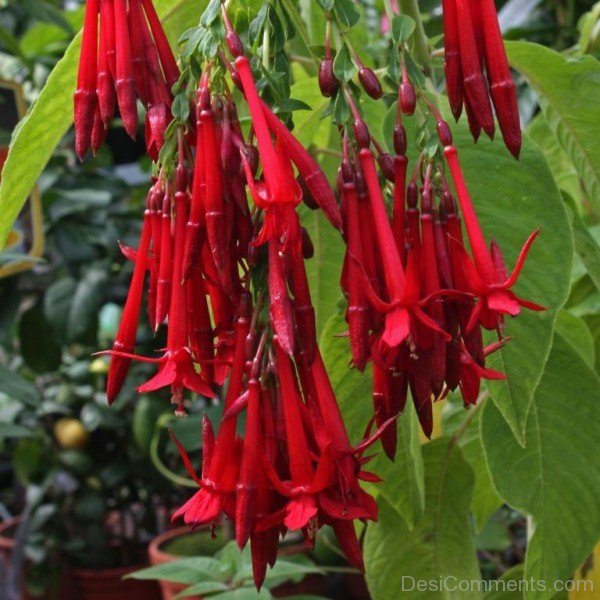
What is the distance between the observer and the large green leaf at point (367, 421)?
48cm

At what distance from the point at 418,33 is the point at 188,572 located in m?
0.47

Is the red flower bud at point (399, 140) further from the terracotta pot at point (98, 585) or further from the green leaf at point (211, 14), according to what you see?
the terracotta pot at point (98, 585)

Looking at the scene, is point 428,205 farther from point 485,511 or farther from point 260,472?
point 485,511

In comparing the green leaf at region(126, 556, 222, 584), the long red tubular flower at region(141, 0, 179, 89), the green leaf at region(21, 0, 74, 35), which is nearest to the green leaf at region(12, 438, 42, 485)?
the green leaf at region(21, 0, 74, 35)

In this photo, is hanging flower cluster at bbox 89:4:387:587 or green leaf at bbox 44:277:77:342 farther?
green leaf at bbox 44:277:77:342

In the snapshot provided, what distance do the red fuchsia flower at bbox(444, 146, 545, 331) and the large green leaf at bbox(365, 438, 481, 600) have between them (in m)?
0.27

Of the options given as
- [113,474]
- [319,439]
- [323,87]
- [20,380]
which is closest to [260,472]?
[319,439]

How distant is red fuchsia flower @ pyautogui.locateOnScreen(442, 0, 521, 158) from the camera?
33cm

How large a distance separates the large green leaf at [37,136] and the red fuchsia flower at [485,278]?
19 centimetres

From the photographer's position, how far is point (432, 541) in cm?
58

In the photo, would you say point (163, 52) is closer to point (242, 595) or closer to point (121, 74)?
point (121, 74)

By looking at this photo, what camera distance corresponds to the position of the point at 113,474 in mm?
1451

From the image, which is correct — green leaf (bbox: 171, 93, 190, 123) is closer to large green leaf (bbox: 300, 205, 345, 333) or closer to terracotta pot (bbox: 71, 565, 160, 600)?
large green leaf (bbox: 300, 205, 345, 333)

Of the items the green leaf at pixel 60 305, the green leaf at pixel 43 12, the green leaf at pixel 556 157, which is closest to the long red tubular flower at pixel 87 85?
the green leaf at pixel 556 157
